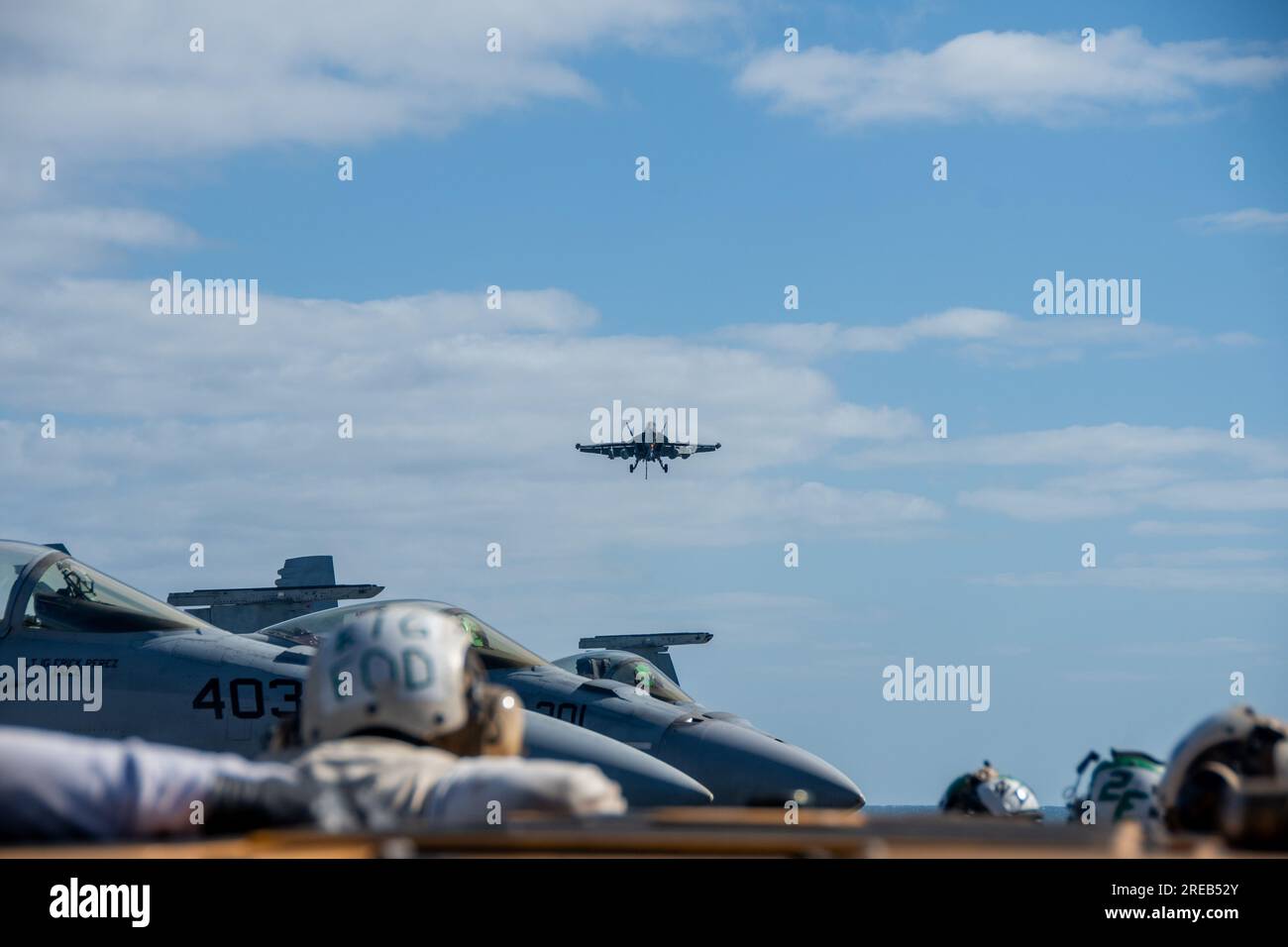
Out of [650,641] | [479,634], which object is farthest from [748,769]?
[650,641]

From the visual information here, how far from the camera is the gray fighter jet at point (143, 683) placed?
38.3 ft

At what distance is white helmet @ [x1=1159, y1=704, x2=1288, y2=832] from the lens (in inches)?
194

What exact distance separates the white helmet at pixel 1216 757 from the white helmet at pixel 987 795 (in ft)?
17.6

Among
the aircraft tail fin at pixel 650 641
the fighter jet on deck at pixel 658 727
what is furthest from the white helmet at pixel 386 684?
the aircraft tail fin at pixel 650 641

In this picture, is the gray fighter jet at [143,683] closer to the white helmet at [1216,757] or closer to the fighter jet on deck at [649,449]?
the white helmet at [1216,757]

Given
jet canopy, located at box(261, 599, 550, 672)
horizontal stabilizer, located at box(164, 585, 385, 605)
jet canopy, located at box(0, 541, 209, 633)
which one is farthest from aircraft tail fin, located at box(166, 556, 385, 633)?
jet canopy, located at box(0, 541, 209, 633)

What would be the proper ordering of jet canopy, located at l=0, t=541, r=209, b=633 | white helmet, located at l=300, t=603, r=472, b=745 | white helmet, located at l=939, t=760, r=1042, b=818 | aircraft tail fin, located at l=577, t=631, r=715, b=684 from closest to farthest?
white helmet, located at l=300, t=603, r=472, b=745, white helmet, located at l=939, t=760, r=1042, b=818, jet canopy, located at l=0, t=541, r=209, b=633, aircraft tail fin, located at l=577, t=631, r=715, b=684

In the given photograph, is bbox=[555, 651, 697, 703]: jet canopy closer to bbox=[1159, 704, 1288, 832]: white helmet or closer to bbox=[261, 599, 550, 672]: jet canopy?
bbox=[261, 599, 550, 672]: jet canopy

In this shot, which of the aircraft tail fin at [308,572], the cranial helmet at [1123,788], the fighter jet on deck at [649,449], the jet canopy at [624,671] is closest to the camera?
the cranial helmet at [1123,788]

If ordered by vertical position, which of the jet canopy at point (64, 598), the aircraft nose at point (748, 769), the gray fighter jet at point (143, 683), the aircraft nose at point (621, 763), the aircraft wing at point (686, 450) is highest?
the aircraft wing at point (686, 450)

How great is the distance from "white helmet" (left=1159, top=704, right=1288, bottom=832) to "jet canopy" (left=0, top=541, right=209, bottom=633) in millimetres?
9362

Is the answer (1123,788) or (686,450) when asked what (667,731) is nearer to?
(1123,788)
